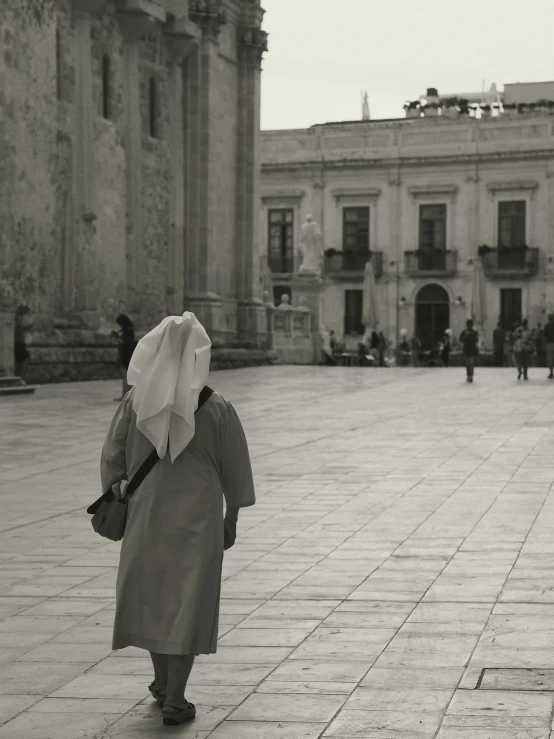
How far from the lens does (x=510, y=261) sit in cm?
5788

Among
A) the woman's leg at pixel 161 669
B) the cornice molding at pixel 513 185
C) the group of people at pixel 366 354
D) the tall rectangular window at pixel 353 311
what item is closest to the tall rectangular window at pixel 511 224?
the cornice molding at pixel 513 185

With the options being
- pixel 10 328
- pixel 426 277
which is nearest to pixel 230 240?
pixel 10 328

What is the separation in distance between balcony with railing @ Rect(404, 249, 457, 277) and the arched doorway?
75 centimetres

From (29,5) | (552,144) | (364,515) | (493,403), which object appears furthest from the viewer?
(552,144)

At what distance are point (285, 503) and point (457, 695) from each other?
5270mm

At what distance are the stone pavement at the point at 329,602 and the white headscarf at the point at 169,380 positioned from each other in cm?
98

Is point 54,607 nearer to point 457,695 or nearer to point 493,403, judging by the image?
point 457,695

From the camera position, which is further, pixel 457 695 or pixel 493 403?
pixel 493 403

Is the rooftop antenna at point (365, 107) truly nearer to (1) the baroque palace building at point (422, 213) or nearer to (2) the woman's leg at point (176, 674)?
(1) the baroque palace building at point (422, 213)

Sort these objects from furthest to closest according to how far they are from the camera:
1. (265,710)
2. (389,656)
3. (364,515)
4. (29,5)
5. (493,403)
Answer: (29,5), (493,403), (364,515), (389,656), (265,710)

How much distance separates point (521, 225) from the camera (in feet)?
190

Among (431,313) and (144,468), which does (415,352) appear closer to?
(431,313)

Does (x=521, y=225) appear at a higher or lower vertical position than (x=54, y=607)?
higher

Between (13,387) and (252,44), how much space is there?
1752 centimetres
